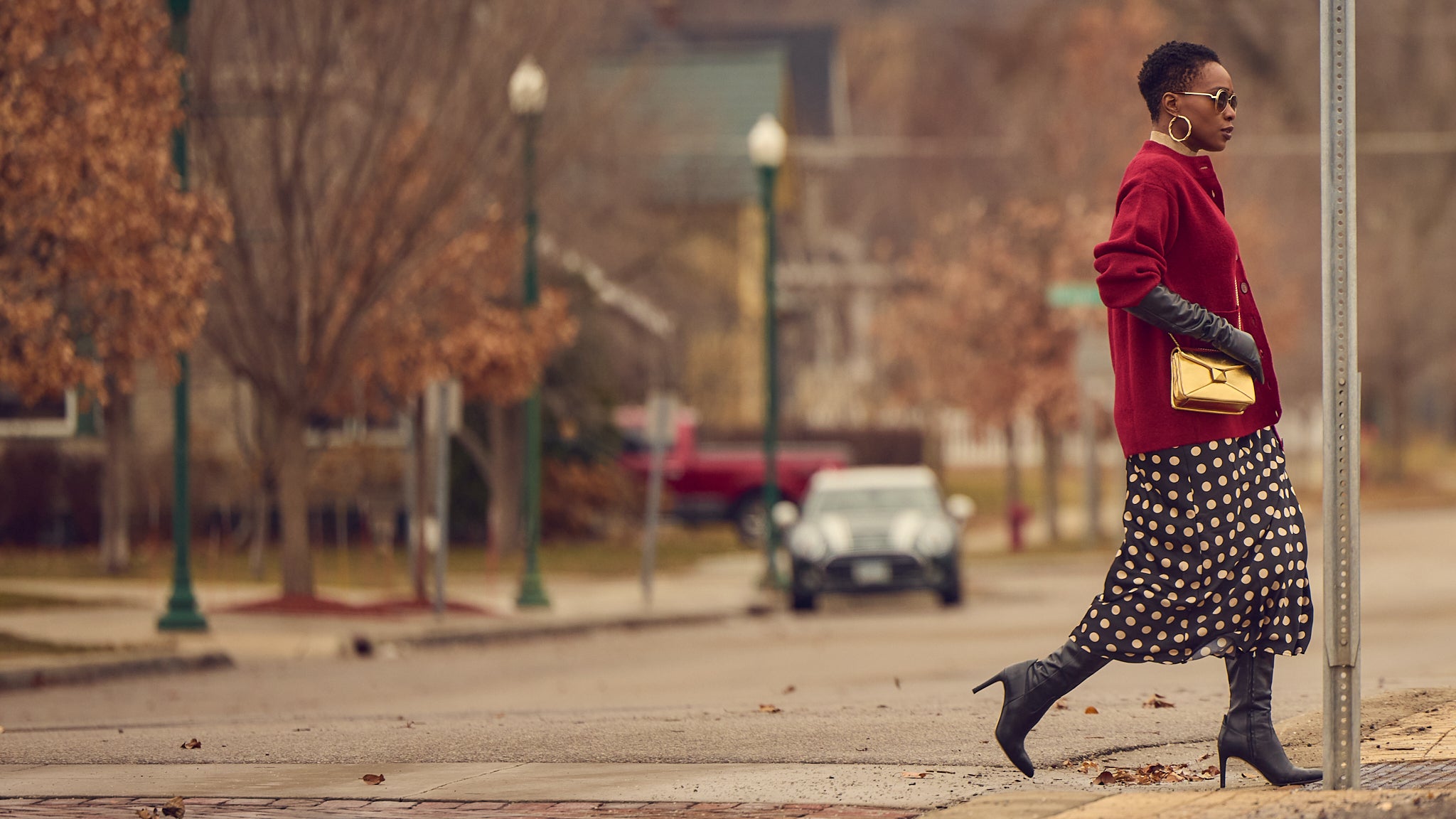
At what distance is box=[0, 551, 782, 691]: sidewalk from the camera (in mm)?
14898

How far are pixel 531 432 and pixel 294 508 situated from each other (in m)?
3.19

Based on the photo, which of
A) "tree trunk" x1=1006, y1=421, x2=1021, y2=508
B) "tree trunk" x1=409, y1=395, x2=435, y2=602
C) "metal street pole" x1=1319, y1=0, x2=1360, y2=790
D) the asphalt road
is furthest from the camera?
"tree trunk" x1=1006, y1=421, x2=1021, y2=508

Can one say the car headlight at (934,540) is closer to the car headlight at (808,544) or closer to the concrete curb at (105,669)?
the car headlight at (808,544)

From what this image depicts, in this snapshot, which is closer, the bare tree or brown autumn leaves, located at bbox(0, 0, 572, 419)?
brown autumn leaves, located at bbox(0, 0, 572, 419)

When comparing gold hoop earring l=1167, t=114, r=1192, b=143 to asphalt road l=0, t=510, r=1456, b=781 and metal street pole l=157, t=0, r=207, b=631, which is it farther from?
metal street pole l=157, t=0, r=207, b=631

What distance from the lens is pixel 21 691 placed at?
1338 centimetres

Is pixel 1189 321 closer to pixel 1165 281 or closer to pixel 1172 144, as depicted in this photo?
pixel 1165 281

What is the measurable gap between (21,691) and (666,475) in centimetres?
2012

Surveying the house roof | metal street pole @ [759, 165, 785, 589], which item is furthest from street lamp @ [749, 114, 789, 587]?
the house roof

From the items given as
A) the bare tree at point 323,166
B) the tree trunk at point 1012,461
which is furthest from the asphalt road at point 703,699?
the tree trunk at point 1012,461

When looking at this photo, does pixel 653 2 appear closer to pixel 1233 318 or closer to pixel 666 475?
pixel 666 475

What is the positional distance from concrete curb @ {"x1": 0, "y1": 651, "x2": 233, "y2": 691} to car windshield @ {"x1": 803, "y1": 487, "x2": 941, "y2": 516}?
8.23 m

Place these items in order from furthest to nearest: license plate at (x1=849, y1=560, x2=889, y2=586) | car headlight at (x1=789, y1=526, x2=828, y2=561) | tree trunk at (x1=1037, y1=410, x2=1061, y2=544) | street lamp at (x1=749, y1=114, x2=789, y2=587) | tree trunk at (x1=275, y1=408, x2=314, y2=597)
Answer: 1. tree trunk at (x1=1037, y1=410, x2=1061, y2=544)
2. street lamp at (x1=749, y1=114, x2=789, y2=587)
3. car headlight at (x1=789, y1=526, x2=828, y2=561)
4. license plate at (x1=849, y1=560, x2=889, y2=586)
5. tree trunk at (x1=275, y1=408, x2=314, y2=597)

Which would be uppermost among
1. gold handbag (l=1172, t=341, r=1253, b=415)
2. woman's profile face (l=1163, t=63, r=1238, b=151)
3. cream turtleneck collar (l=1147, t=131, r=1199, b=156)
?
woman's profile face (l=1163, t=63, r=1238, b=151)
